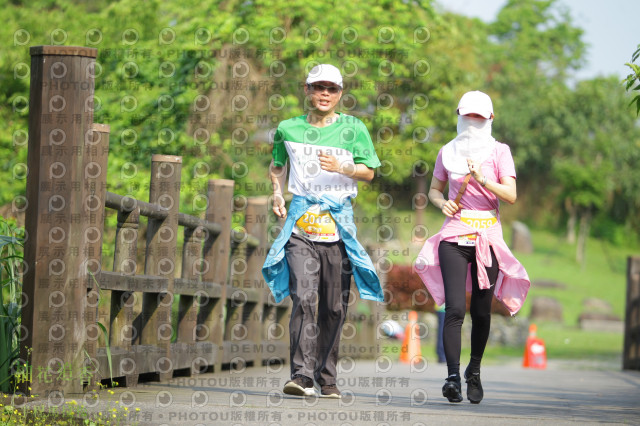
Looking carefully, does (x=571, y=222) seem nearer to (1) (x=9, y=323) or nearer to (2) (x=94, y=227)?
(2) (x=94, y=227)

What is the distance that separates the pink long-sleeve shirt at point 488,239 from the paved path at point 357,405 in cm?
69

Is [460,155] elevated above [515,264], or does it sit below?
above

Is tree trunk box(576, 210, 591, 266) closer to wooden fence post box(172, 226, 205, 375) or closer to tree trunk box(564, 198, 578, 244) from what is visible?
tree trunk box(564, 198, 578, 244)

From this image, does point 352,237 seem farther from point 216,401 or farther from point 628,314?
point 628,314

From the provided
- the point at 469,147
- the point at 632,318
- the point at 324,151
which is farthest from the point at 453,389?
the point at 632,318

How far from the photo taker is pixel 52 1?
21.2 m

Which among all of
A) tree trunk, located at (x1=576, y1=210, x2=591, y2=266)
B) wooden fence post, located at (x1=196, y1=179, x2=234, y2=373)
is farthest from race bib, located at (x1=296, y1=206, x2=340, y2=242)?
tree trunk, located at (x1=576, y1=210, x2=591, y2=266)

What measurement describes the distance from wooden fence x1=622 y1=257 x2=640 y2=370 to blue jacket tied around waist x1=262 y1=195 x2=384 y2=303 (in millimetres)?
8164

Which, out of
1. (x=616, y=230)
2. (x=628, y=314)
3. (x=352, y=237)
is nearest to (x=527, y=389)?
(x=352, y=237)

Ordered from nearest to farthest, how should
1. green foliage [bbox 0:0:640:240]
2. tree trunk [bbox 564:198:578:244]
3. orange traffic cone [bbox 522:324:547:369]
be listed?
green foliage [bbox 0:0:640:240], orange traffic cone [bbox 522:324:547:369], tree trunk [bbox 564:198:578:244]

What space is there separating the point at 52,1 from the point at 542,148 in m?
37.0

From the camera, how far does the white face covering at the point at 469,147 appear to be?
19.9 feet

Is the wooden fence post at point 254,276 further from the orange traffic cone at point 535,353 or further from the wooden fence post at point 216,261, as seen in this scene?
the orange traffic cone at point 535,353

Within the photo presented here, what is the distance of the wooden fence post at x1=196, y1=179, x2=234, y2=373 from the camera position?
26.7 ft
